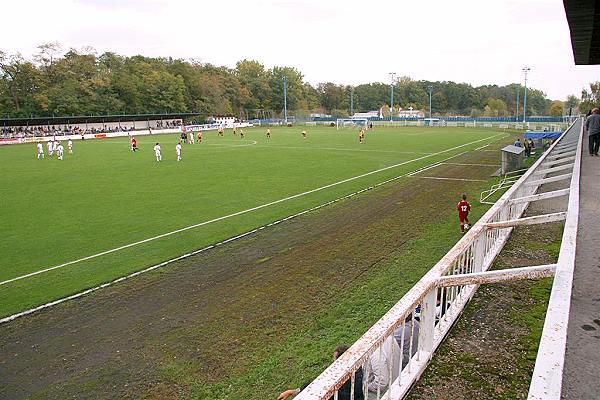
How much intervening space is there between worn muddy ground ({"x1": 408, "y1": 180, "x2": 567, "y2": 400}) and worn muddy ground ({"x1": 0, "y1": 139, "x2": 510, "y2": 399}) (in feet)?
9.22

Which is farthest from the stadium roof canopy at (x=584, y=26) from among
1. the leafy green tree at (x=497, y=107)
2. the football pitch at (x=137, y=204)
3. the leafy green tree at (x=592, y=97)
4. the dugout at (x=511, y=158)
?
the leafy green tree at (x=497, y=107)

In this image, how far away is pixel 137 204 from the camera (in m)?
16.5

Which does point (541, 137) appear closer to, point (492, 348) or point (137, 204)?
point (137, 204)

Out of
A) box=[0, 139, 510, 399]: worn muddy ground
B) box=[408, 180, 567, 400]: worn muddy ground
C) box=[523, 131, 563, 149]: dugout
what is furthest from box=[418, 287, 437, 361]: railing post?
box=[523, 131, 563, 149]: dugout

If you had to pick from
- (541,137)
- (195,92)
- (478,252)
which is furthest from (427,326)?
(195,92)

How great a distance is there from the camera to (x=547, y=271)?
3.91m

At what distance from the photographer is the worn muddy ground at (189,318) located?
5.90 m

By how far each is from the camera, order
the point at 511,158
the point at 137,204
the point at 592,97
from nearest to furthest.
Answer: the point at 137,204 → the point at 511,158 → the point at 592,97

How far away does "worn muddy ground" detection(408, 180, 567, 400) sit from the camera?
3.63 metres

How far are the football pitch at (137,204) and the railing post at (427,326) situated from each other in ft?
23.1

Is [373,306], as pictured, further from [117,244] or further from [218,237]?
[117,244]

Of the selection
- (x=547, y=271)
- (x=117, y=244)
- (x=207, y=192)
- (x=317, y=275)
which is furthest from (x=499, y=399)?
(x=207, y=192)

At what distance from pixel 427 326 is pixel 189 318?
4.55m

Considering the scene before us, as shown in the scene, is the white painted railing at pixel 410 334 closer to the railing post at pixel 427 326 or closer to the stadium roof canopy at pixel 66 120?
the railing post at pixel 427 326
